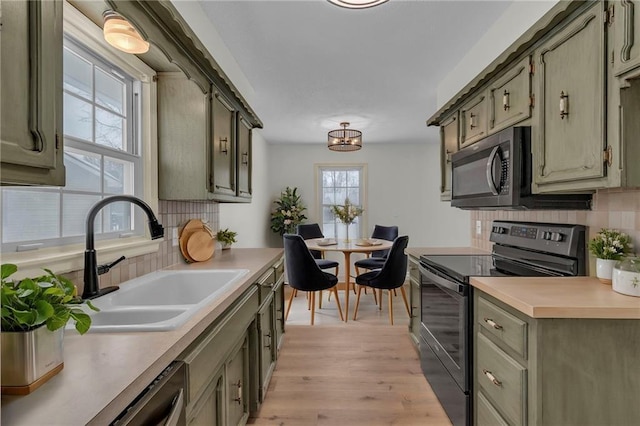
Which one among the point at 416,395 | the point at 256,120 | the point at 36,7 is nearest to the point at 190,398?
the point at 36,7

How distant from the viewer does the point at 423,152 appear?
5887mm

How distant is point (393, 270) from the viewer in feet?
11.7

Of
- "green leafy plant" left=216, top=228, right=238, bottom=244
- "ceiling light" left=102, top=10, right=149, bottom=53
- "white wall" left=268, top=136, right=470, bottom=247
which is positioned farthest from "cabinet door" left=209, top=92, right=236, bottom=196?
"white wall" left=268, top=136, right=470, bottom=247

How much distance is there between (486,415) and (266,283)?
1379mm

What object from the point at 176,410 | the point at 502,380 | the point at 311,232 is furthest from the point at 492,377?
the point at 311,232

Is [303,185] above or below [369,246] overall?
above

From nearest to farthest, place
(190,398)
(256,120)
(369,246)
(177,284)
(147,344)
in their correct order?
(147,344), (190,398), (177,284), (256,120), (369,246)

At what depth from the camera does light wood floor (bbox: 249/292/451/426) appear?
2.04m

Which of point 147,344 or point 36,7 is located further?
point 147,344

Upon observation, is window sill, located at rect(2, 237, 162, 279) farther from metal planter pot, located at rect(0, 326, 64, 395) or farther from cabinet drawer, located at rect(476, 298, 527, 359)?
cabinet drawer, located at rect(476, 298, 527, 359)

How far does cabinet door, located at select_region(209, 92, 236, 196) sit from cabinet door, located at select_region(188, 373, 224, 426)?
1162 mm

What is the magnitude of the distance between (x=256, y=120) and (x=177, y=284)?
178 centimetres

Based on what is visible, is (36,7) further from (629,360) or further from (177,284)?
(629,360)

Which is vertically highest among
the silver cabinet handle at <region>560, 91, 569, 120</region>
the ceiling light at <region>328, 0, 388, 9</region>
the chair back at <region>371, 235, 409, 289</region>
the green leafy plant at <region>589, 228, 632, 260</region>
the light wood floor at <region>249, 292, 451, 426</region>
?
the ceiling light at <region>328, 0, 388, 9</region>
